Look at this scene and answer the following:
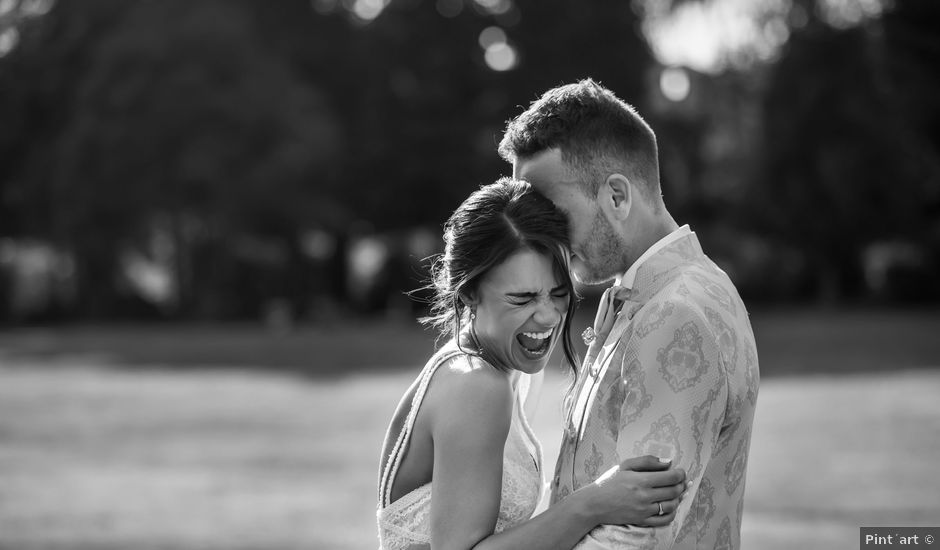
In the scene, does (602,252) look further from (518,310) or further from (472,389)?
(472,389)

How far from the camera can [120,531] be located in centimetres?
1152

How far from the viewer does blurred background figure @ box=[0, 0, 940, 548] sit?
40625mm

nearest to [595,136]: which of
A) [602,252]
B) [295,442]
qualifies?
[602,252]

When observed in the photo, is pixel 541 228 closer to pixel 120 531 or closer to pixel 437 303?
pixel 437 303

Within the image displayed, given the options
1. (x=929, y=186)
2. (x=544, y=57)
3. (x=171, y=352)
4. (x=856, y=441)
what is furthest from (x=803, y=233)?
(x=856, y=441)

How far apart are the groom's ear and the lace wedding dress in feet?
1.96

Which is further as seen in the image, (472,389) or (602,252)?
(602,252)

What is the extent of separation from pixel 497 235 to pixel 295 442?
1422 cm

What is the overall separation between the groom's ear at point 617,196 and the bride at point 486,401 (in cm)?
17

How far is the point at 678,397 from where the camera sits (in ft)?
9.80

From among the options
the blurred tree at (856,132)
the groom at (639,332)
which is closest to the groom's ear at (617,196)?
the groom at (639,332)

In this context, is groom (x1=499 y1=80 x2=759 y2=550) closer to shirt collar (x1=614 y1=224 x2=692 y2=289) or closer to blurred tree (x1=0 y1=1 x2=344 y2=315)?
shirt collar (x1=614 y1=224 x2=692 y2=289)

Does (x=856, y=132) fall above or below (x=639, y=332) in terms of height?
above

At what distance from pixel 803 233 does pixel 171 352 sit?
23.0 metres
